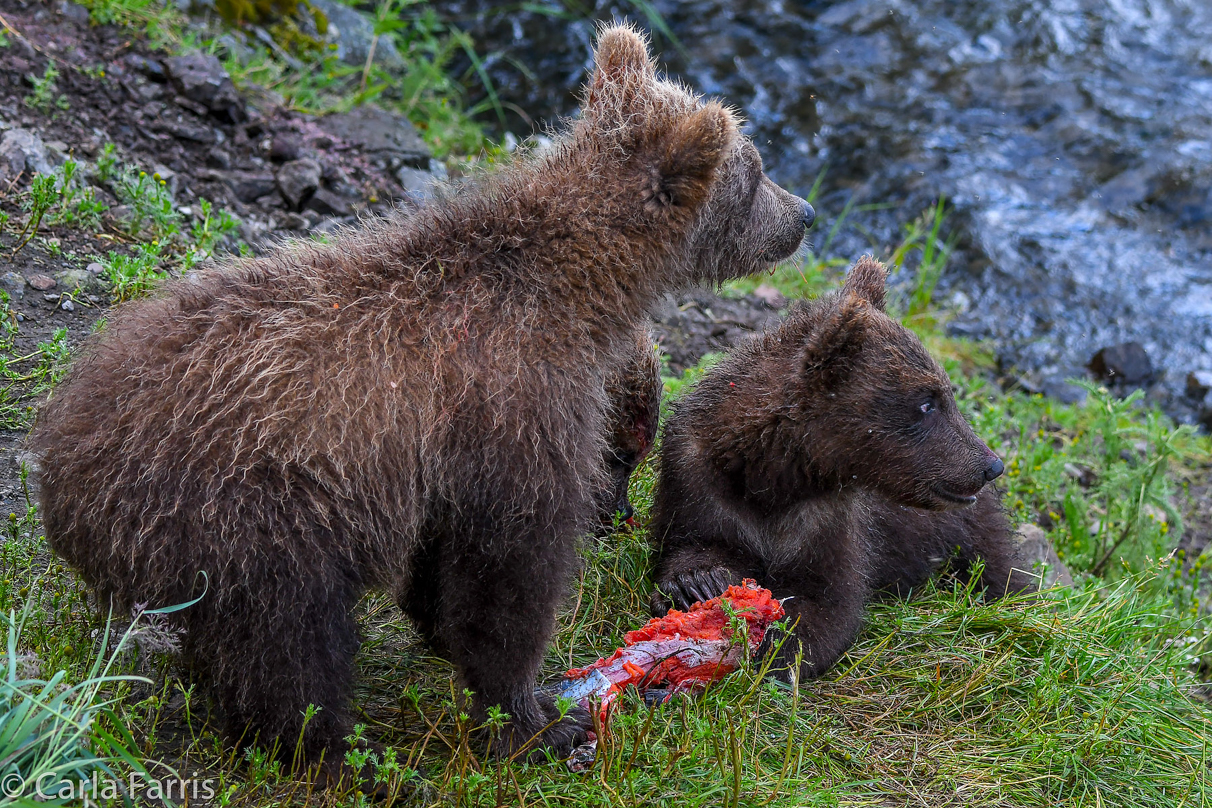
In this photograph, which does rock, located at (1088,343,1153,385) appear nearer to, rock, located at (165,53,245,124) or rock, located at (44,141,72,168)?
rock, located at (165,53,245,124)

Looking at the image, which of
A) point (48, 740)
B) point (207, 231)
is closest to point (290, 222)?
point (207, 231)

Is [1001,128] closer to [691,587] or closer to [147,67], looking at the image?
[147,67]

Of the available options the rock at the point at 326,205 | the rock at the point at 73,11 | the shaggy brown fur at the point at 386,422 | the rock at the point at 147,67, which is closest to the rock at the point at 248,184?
the rock at the point at 326,205

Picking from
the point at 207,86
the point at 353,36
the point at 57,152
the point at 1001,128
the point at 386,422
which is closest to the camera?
the point at 386,422

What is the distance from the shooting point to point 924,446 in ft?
15.7

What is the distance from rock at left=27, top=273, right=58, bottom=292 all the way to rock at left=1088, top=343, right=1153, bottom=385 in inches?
320

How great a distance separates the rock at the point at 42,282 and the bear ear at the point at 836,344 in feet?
12.6

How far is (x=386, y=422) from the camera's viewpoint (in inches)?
139

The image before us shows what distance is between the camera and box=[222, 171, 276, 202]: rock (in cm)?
734

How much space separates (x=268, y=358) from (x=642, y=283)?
4.53 ft

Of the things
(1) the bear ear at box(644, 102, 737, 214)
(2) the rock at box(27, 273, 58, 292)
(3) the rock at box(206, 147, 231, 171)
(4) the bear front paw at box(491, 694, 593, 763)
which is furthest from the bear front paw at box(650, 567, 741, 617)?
(3) the rock at box(206, 147, 231, 171)

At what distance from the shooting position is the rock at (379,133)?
27.8 feet

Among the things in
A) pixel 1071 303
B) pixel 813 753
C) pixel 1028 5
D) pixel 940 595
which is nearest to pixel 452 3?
pixel 1028 5

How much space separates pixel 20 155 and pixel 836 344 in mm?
4727
